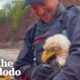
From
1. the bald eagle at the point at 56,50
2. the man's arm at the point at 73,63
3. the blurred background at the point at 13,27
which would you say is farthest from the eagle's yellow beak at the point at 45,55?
the blurred background at the point at 13,27

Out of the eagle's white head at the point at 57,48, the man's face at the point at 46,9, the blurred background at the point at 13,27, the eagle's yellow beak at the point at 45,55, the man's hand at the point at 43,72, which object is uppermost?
the man's face at the point at 46,9

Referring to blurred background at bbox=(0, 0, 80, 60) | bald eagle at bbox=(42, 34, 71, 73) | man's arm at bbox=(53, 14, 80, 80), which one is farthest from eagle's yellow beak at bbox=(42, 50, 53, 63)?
blurred background at bbox=(0, 0, 80, 60)

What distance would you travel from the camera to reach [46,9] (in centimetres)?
204

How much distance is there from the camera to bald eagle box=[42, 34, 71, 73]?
1876mm

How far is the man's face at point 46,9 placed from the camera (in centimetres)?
202

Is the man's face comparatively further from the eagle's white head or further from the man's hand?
the man's hand

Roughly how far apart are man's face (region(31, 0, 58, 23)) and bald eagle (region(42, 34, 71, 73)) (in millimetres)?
141

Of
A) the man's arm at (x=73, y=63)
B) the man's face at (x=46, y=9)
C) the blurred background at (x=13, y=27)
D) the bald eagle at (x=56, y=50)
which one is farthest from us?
the blurred background at (x=13, y=27)

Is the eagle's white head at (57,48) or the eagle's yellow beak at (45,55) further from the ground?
the eagle's white head at (57,48)

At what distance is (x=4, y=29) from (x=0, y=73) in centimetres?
666

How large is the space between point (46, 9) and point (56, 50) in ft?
0.79

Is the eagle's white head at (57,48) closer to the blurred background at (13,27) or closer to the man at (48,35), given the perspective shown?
the man at (48,35)

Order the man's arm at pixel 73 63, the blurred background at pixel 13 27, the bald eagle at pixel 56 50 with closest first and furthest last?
the man's arm at pixel 73 63
the bald eagle at pixel 56 50
the blurred background at pixel 13 27

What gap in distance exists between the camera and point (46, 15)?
204 cm
